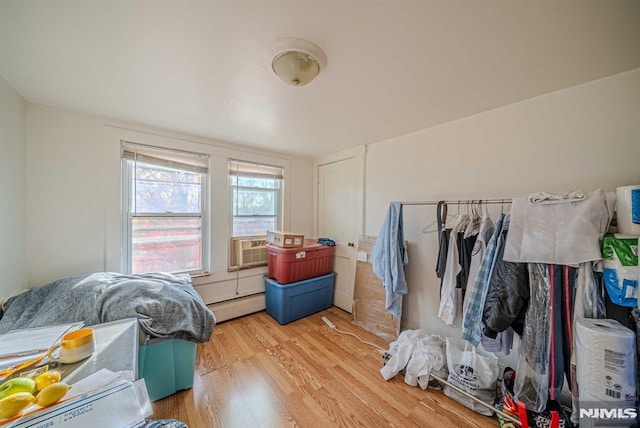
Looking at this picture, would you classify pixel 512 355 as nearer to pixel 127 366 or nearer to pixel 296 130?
pixel 127 366

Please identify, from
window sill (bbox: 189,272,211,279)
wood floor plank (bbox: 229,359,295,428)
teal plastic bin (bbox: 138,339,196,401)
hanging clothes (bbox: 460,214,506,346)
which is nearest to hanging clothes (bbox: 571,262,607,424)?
hanging clothes (bbox: 460,214,506,346)

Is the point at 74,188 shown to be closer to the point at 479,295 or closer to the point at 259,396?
the point at 259,396

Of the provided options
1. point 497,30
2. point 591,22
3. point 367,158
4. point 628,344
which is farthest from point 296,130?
point 628,344

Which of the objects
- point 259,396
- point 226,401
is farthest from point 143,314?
point 259,396

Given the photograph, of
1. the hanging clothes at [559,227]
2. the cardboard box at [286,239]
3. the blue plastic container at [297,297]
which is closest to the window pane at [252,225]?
the cardboard box at [286,239]

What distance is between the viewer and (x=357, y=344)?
2.21m

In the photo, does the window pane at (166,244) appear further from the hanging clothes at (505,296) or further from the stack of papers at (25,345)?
the hanging clothes at (505,296)

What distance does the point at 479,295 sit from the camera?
1.46 m

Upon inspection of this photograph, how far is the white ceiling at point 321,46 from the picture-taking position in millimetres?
916

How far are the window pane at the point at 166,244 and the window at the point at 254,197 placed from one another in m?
0.48

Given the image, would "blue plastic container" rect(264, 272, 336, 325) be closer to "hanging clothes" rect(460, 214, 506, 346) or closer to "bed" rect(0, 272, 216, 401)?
"bed" rect(0, 272, 216, 401)

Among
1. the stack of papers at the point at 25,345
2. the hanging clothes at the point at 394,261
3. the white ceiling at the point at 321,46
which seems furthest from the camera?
the hanging clothes at the point at 394,261

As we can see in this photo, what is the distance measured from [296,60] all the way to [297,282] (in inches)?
91.3

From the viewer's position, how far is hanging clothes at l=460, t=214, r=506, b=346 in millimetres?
1429
